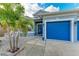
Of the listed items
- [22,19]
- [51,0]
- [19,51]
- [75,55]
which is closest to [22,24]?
[22,19]

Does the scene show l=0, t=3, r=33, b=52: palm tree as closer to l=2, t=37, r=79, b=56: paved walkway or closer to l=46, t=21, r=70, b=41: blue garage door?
l=2, t=37, r=79, b=56: paved walkway

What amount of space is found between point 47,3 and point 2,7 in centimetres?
97

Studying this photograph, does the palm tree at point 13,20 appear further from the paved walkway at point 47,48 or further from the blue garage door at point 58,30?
the blue garage door at point 58,30

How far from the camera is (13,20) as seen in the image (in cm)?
304

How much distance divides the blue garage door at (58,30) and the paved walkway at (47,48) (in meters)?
0.12

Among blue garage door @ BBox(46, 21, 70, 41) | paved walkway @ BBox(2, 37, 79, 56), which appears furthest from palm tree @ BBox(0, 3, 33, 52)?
blue garage door @ BBox(46, 21, 70, 41)

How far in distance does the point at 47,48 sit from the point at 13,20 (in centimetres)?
97

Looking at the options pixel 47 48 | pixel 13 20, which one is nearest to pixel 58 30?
pixel 47 48

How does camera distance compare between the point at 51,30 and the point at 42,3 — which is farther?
the point at 51,30

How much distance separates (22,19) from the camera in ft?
10.2

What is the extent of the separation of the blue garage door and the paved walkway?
0.12m

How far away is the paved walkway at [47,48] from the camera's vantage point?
123 inches

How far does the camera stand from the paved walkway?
3127 mm

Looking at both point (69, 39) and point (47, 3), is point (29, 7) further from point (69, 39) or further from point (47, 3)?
point (69, 39)
